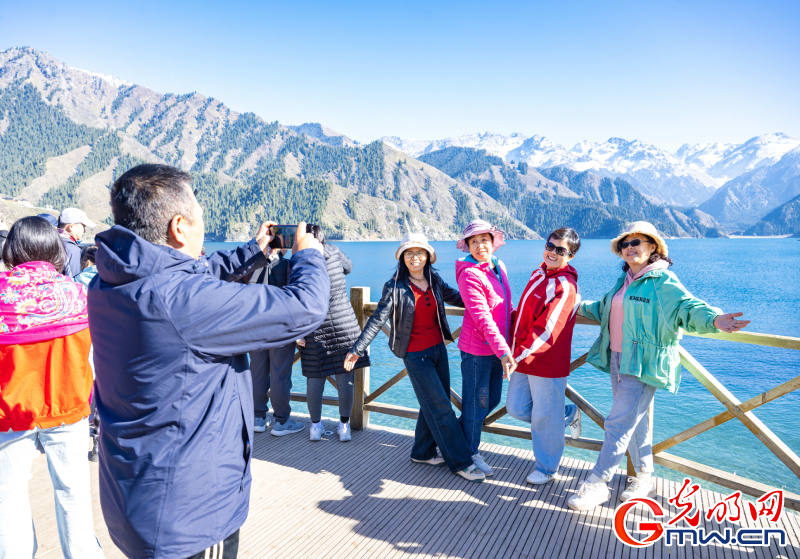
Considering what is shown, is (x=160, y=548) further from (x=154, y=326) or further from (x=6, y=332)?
(x=6, y=332)

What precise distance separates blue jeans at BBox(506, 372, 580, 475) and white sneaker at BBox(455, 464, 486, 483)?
0.49 meters

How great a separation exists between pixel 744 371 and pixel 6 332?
79.9ft

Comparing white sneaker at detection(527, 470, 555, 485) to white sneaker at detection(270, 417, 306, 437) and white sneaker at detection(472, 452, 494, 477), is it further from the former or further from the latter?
white sneaker at detection(270, 417, 306, 437)

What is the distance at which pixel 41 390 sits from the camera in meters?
2.32

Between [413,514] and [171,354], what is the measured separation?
2.73m

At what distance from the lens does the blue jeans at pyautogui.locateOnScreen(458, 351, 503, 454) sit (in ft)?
12.6

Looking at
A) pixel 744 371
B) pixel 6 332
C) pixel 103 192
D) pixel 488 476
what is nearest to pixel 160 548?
pixel 6 332

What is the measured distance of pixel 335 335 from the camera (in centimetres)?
459

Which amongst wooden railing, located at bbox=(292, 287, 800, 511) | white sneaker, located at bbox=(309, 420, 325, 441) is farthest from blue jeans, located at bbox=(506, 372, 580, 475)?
white sneaker, located at bbox=(309, 420, 325, 441)

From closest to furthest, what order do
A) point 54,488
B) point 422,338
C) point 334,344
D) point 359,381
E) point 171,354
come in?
point 171,354 → point 54,488 → point 422,338 → point 334,344 → point 359,381

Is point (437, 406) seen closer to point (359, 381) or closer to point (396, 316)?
point (396, 316)

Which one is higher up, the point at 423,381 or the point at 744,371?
the point at 423,381

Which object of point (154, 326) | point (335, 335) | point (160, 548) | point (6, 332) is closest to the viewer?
point (154, 326)

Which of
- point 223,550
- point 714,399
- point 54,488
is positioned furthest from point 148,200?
point 714,399
